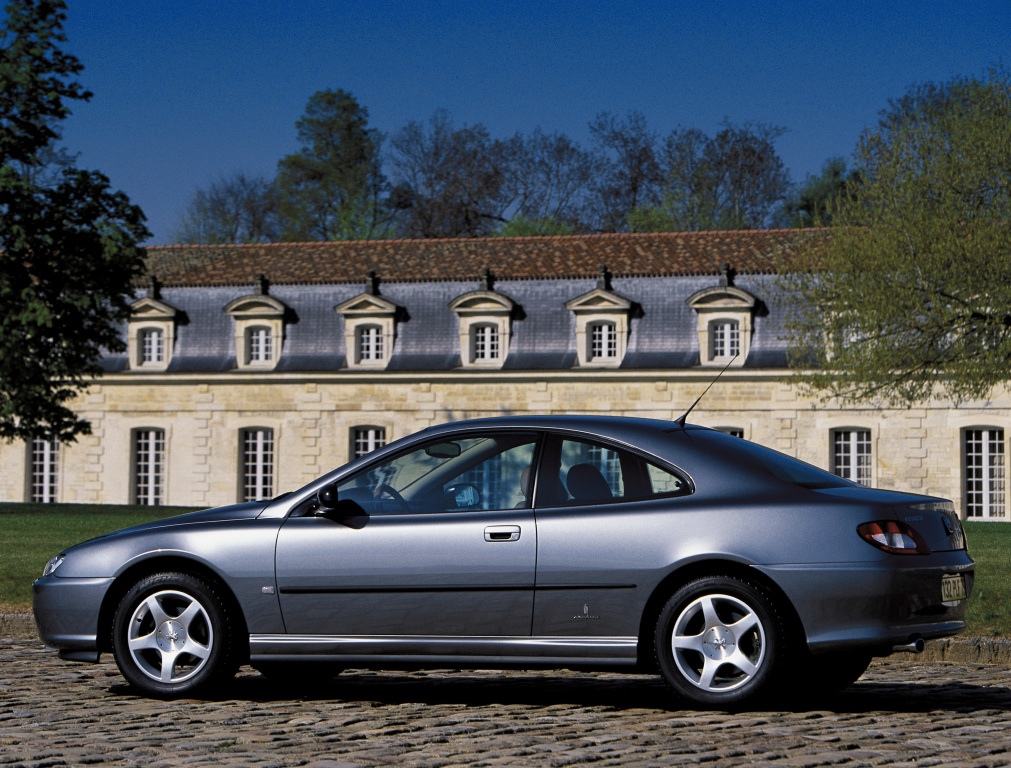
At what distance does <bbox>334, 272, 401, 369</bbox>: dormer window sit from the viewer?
40.4 meters

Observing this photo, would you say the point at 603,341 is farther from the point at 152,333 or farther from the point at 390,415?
the point at 152,333

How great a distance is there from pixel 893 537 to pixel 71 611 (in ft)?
13.5

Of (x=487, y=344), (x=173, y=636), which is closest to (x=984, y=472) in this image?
(x=487, y=344)

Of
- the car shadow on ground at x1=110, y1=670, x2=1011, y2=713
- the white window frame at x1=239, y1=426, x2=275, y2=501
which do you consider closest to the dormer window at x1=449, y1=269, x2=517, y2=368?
the white window frame at x1=239, y1=426, x2=275, y2=501

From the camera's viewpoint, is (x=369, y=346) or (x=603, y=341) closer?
(x=603, y=341)

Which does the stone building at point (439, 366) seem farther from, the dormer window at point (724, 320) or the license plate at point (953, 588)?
the license plate at point (953, 588)

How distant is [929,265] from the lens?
26.4 metres

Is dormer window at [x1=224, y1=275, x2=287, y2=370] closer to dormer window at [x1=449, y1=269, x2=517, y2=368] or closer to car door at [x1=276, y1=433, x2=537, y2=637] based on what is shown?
dormer window at [x1=449, y1=269, x2=517, y2=368]

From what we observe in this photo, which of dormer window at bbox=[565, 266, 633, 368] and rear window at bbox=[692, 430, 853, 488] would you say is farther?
dormer window at bbox=[565, 266, 633, 368]

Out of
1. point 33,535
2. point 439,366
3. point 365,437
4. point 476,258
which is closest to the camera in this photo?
point 33,535

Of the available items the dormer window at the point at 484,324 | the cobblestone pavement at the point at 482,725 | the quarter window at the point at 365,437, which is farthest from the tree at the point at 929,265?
the cobblestone pavement at the point at 482,725

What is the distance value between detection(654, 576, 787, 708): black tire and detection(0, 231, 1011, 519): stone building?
103ft

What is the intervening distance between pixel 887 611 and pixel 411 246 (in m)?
37.6

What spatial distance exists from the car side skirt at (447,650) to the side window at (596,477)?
0.67m
